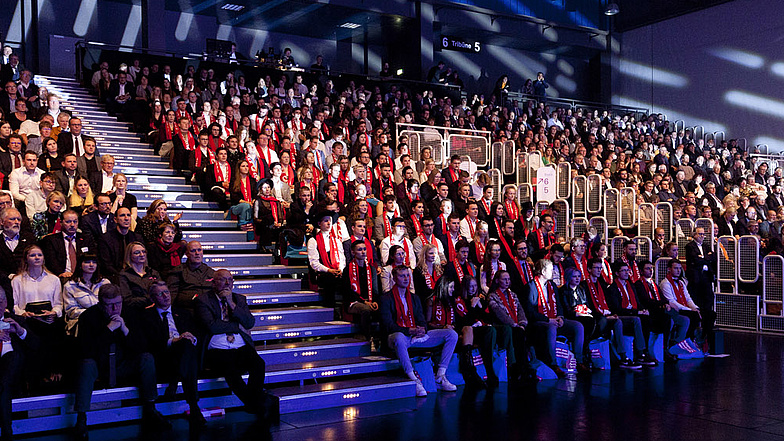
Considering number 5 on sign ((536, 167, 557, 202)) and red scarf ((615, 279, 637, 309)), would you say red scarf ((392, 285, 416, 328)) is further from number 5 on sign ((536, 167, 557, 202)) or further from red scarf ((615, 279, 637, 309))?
number 5 on sign ((536, 167, 557, 202))

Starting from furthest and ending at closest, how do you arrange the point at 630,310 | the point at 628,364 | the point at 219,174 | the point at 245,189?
the point at 219,174 → the point at 245,189 → the point at 630,310 → the point at 628,364

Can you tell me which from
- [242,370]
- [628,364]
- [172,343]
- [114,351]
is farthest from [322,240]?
[628,364]

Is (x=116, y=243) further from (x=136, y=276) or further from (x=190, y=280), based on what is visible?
(x=190, y=280)

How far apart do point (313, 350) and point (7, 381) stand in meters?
2.53

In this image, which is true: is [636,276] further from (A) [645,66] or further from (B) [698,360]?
(A) [645,66]

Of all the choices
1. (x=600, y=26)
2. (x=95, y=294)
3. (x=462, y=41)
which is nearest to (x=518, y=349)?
(x=95, y=294)

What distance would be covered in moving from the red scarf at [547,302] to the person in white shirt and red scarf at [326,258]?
2.00m

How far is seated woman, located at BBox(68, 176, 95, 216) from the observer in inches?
297

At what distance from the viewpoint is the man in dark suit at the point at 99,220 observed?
694 centimetres

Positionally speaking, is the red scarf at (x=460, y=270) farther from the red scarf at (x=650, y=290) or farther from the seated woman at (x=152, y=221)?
the seated woman at (x=152, y=221)

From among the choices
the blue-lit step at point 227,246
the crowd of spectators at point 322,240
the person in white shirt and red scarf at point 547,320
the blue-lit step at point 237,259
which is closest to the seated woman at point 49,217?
the crowd of spectators at point 322,240

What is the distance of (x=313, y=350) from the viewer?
22.4 ft

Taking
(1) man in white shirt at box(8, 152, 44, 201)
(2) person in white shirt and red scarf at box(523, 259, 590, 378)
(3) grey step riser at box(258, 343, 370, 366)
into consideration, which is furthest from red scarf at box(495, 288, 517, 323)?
(1) man in white shirt at box(8, 152, 44, 201)

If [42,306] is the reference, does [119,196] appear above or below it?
above
